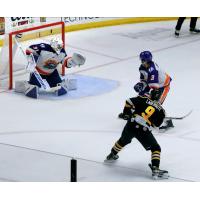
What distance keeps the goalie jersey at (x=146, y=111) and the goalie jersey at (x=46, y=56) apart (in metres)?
2.67

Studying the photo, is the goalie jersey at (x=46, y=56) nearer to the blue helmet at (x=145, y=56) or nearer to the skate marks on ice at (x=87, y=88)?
the skate marks on ice at (x=87, y=88)

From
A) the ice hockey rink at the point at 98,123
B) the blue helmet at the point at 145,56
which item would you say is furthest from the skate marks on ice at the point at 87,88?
the blue helmet at the point at 145,56

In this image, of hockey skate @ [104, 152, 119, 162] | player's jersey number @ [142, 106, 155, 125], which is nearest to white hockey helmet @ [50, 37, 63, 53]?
hockey skate @ [104, 152, 119, 162]

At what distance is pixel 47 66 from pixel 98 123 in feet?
4.30

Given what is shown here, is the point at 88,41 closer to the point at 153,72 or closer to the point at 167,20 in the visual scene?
the point at 167,20

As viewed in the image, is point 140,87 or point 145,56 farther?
point 140,87

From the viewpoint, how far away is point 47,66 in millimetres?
9141

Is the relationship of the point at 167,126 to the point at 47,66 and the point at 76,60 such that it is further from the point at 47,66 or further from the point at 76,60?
the point at 47,66

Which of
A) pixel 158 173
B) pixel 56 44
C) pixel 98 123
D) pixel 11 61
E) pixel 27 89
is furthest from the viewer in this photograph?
pixel 11 61

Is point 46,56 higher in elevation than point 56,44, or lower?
lower

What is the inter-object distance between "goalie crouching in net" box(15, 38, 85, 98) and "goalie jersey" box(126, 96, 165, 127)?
257cm

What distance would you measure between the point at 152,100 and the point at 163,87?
1046mm

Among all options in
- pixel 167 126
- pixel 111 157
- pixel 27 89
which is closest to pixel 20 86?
pixel 27 89

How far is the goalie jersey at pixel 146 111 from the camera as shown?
6.50m
